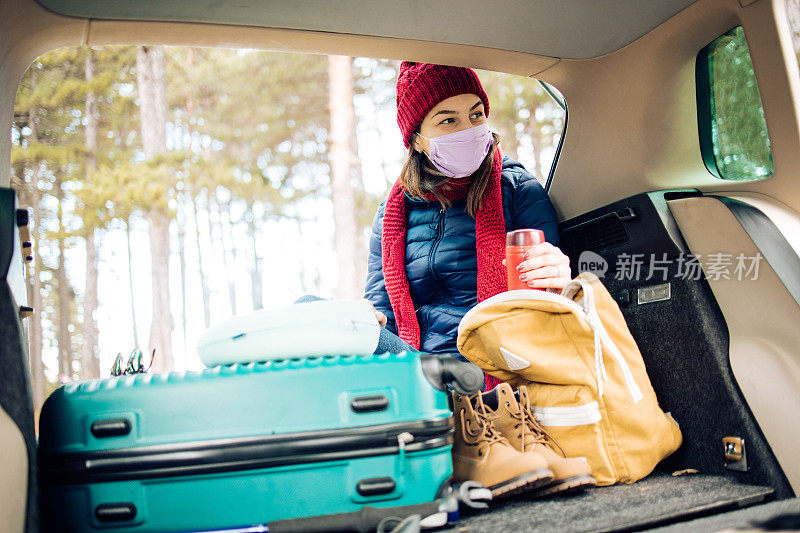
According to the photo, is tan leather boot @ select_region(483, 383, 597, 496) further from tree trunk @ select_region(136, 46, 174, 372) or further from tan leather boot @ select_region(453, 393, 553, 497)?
tree trunk @ select_region(136, 46, 174, 372)

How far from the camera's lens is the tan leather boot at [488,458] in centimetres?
149

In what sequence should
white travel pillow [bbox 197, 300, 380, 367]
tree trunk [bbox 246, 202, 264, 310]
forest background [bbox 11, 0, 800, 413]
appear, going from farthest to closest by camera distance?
tree trunk [bbox 246, 202, 264, 310] → forest background [bbox 11, 0, 800, 413] → white travel pillow [bbox 197, 300, 380, 367]

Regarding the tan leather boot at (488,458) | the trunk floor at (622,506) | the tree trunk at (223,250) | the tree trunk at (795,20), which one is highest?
the tree trunk at (223,250)

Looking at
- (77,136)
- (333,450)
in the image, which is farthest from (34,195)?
(333,450)

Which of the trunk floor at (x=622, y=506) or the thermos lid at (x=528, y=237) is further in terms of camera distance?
the thermos lid at (x=528, y=237)

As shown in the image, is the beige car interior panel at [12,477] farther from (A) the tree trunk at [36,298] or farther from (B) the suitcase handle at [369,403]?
(A) the tree trunk at [36,298]

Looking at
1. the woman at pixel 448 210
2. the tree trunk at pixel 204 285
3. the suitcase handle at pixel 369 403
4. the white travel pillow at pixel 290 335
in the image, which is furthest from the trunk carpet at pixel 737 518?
the tree trunk at pixel 204 285

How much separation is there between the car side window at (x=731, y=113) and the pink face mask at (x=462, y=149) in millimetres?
781

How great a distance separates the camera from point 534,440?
166cm

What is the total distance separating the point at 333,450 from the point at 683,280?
123 cm

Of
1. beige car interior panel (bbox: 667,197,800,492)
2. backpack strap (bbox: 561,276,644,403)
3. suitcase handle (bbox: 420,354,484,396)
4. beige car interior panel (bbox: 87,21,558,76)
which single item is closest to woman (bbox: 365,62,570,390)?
beige car interior panel (bbox: 87,21,558,76)

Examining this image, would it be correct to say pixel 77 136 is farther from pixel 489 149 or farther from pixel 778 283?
pixel 778 283

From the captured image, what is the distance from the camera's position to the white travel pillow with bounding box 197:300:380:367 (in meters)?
1.46

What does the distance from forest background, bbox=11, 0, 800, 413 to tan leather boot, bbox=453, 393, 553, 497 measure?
6.32m
